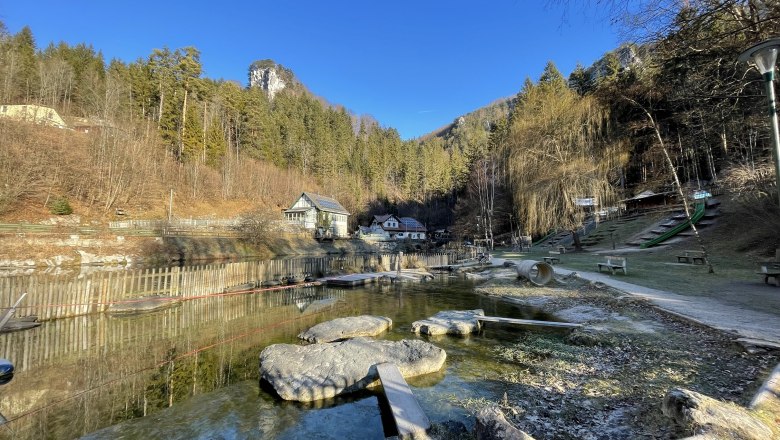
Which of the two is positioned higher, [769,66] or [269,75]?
[269,75]

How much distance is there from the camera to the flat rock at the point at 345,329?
8750 millimetres

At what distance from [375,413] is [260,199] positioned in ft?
184

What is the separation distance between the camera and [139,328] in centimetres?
985

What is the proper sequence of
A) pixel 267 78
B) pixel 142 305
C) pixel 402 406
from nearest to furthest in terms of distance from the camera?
pixel 402 406, pixel 142 305, pixel 267 78

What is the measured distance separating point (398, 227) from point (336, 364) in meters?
69.2

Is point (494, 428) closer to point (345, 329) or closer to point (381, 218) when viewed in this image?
point (345, 329)

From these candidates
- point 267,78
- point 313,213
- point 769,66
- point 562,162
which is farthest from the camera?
point 267,78

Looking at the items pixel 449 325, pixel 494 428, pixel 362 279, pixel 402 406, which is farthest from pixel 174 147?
pixel 494 428

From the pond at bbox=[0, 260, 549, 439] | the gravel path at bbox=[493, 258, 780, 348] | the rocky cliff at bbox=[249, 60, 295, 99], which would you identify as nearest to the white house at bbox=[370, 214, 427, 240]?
the pond at bbox=[0, 260, 549, 439]

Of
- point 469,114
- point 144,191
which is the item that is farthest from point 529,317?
point 469,114

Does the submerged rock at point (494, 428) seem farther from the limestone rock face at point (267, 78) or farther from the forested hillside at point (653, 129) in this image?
the limestone rock face at point (267, 78)

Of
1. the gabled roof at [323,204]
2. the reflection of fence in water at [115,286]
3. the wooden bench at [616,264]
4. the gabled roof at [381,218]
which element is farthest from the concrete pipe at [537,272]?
the gabled roof at [381,218]

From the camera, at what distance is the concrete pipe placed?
15.6 m

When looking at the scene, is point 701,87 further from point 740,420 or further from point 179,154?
point 179,154
